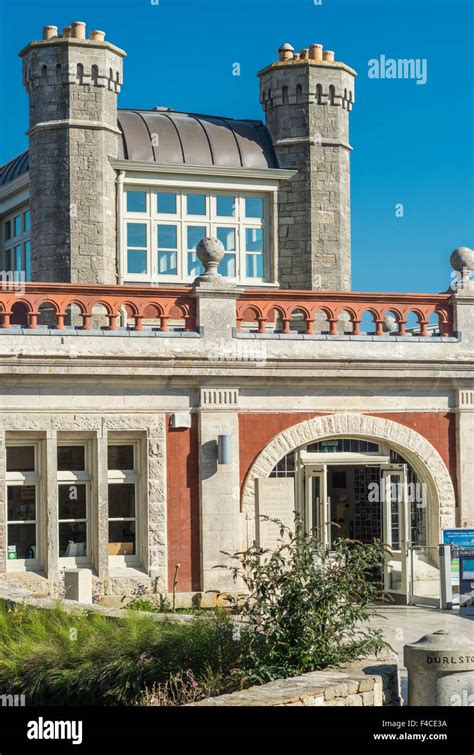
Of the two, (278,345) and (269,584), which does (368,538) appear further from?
(269,584)

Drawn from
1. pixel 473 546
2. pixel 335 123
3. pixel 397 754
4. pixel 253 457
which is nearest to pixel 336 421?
pixel 253 457

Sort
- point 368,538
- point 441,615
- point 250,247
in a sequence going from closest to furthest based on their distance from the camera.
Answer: point 441,615, point 368,538, point 250,247

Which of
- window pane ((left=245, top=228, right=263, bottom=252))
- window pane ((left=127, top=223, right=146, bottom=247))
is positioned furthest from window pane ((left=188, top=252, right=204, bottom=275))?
window pane ((left=245, top=228, right=263, bottom=252))

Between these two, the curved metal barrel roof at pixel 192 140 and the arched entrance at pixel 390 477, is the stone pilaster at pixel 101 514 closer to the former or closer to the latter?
the arched entrance at pixel 390 477

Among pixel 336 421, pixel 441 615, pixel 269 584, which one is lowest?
pixel 441 615

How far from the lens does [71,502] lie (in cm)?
1805

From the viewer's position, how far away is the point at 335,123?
25.7 m

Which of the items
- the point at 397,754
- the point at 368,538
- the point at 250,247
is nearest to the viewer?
the point at 397,754

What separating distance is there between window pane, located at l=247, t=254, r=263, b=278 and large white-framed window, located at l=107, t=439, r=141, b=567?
734cm

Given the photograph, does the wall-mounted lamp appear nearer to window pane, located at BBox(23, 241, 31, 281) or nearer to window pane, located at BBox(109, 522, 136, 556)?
window pane, located at BBox(109, 522, 136, 556)

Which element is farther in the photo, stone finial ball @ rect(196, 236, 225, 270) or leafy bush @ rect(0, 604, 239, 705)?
stone finial ball @ rect(196, 236, 225, 270)

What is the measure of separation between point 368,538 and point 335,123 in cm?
865

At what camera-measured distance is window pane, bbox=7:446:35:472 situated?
58.5ft

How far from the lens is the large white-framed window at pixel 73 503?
59.0 ft
